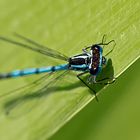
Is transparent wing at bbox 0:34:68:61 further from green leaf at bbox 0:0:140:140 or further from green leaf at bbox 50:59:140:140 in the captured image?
green leaf at bbox 50:59:140:140

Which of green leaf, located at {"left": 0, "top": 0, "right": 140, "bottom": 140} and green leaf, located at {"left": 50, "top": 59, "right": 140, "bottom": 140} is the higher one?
green leaf, located at {"left": 0, "top": 0, "right": 140, "bottom": 140}

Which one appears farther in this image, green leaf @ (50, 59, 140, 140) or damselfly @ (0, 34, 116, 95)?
green leaf @ (50, 59, 140, 140)

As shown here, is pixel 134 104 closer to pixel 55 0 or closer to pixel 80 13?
pixel 80 13

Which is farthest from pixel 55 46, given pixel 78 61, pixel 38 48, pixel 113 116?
pixel 113 116

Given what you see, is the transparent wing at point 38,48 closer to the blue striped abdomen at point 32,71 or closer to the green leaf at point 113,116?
the blue striped abdomen at point 32,71

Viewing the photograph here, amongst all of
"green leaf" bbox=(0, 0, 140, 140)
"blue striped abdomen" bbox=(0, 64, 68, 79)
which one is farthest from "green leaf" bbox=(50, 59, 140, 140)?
"blue striped abdomen" bbox=(0, 64, 68, 79)

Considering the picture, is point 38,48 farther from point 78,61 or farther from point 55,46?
point 78,61
